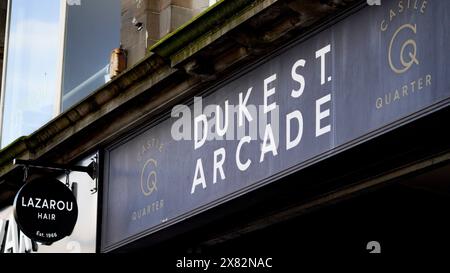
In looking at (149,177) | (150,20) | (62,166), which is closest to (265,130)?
(149,177)

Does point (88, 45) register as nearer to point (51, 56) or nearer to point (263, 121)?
point (51, 56)

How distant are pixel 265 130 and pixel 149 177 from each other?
270 cm

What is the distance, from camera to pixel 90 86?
55.9 feet

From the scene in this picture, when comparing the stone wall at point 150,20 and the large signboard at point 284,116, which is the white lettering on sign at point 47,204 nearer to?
the large signboard at point 284,116

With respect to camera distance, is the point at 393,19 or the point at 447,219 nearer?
the point at 393,19

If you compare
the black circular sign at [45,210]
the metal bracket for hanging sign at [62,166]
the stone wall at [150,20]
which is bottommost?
the black circular sign at [45,210]

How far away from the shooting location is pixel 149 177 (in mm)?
15000

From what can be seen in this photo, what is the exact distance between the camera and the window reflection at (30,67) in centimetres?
1788

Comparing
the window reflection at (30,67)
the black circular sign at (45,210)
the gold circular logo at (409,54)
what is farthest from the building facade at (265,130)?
the window reflection at (30,67)

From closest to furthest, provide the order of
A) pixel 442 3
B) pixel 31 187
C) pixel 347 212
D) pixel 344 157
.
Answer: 1. pixel 442 3
2. pixel 344 157
3. pixel 347 212
4. pixel 31 187

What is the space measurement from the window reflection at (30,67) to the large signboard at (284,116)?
256 centimetres
